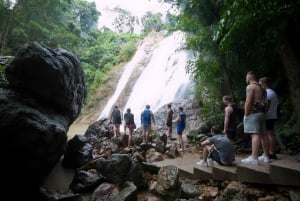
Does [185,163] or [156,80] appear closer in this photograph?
[185,163]

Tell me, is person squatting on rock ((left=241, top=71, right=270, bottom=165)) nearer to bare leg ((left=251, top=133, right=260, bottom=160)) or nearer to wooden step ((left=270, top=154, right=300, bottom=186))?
bare leg ((left=251, top=133, right=260, bottom=160))

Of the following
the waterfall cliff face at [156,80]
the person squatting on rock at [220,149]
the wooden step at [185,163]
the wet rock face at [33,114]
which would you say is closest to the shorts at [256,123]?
the person squatting on rock at [220,149]

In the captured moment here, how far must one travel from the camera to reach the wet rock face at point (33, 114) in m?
5.23

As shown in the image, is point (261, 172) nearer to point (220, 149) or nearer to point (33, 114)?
point (220, 149)

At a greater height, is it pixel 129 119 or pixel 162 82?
pixel 162 82

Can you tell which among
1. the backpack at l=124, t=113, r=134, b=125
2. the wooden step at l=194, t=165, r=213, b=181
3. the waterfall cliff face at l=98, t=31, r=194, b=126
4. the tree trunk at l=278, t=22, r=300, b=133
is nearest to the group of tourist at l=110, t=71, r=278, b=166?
the wooden step at l=194, t=165, r=213, b=181

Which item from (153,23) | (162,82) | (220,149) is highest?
(153,23)

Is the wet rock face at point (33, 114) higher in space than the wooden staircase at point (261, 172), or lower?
higher

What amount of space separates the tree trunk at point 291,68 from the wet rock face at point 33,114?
5239 millimetres

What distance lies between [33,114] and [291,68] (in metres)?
5.81

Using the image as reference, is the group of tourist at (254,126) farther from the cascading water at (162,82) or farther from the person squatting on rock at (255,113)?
the cascading water at (162,82)

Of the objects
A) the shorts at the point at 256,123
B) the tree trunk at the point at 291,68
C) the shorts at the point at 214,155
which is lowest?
the shorts at the point at 214,155

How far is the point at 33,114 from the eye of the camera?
5.47 meters

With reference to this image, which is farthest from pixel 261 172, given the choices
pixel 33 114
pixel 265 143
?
pixel 33 114
